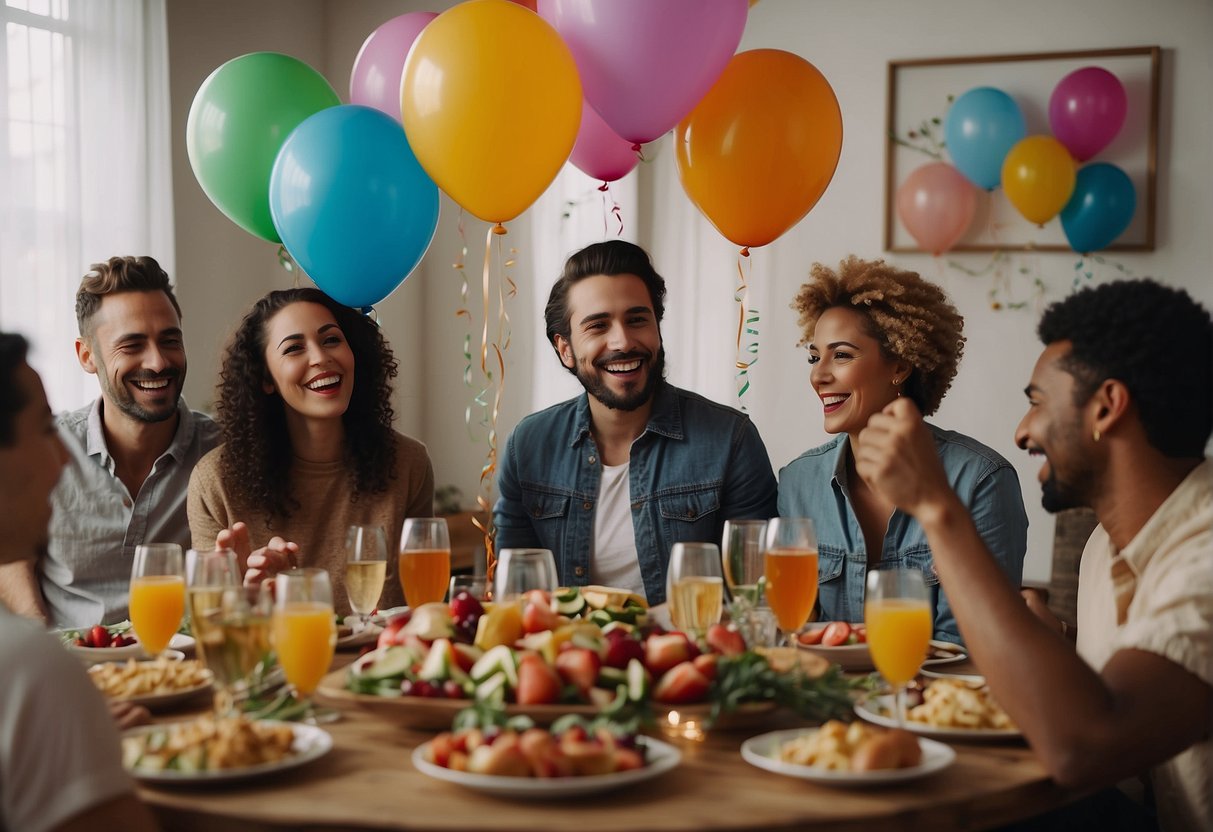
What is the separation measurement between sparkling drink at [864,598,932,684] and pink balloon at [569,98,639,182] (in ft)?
5.22

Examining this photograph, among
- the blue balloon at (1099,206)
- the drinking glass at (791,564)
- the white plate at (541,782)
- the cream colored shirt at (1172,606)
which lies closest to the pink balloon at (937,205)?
the blue balloon at (1099,206)

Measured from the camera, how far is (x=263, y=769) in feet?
4.40

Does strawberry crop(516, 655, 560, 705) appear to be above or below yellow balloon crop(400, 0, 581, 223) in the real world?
below

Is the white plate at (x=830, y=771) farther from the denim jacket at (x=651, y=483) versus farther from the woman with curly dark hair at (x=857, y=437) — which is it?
the denim jacket at (x=651, y=483)

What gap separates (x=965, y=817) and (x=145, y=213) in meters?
3.71

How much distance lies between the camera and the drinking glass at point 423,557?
2.07 m

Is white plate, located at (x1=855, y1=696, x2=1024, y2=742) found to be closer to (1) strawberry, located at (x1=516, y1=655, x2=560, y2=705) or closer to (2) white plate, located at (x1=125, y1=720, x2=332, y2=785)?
(1) strawberry, located at (x1=516, y1=655, x2=560, y2=705)

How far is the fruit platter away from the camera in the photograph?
152cm

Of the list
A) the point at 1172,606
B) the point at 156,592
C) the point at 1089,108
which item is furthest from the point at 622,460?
the point at 1089,108

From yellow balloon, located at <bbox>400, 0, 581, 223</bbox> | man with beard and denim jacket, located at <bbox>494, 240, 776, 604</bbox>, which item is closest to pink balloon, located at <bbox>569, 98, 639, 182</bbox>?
man with beard and denim jacket, located at <bbox>494, 240, 776, 604</bbox>

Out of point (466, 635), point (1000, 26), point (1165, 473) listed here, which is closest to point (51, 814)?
point (466, 635)

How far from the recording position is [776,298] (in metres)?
5.37

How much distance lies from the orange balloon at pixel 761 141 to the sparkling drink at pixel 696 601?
44.6 inches

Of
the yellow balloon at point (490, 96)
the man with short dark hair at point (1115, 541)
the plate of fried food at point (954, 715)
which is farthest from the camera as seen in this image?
→ the yellow balloon at point (490, 96)
